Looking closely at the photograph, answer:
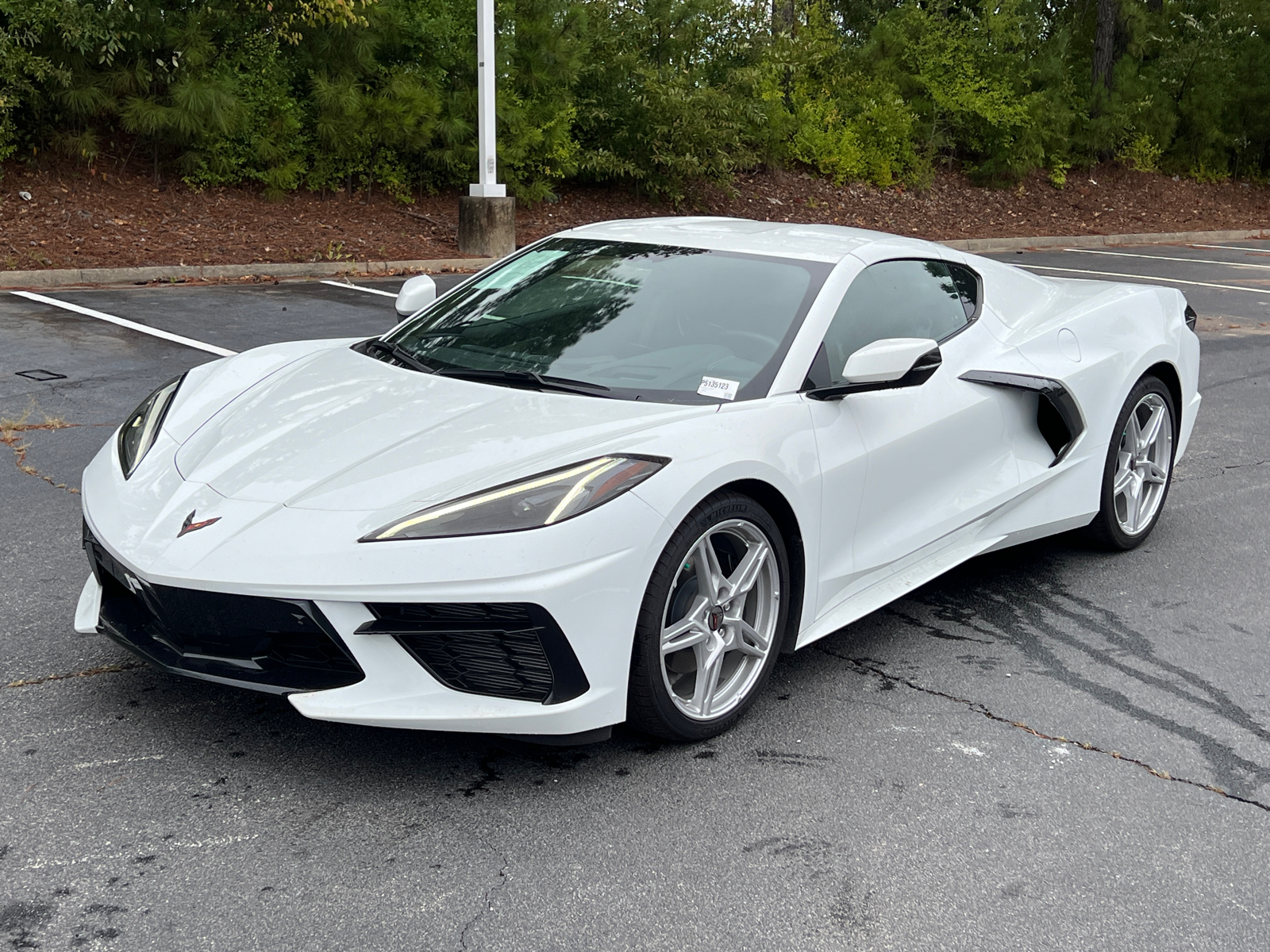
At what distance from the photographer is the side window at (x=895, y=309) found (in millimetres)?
4059

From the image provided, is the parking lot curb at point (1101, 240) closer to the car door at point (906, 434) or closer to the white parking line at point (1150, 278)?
the white parking line at point (1150, 278)

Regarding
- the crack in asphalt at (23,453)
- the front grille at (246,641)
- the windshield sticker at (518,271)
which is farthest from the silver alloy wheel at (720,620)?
the crack in asphalt at (23,453)

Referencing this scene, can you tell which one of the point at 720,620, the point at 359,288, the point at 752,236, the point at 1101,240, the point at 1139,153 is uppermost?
the point at 752,236

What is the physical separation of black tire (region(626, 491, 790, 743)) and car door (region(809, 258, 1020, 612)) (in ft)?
1.30

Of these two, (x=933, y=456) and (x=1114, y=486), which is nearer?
(x=933, y=456)

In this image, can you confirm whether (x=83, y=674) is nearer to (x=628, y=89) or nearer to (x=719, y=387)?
(x=719, y=387)

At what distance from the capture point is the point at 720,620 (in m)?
3.51

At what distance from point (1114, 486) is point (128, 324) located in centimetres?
772

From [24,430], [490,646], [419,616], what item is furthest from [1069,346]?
[24,430]

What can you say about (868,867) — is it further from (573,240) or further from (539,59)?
(539,59)

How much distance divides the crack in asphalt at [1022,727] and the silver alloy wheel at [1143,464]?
5.34ft

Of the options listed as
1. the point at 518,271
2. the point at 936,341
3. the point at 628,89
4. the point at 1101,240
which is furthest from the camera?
the point at 1101,240

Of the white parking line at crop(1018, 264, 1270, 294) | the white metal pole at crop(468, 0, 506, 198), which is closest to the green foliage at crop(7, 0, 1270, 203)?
the white metal pole at crop(468, 0, 506, 198)

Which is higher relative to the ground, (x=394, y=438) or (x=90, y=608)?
(x=394, y=438)
